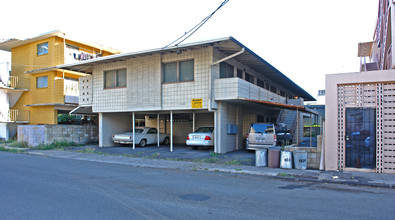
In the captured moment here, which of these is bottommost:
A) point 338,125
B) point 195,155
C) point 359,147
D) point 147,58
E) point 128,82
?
point 195,155

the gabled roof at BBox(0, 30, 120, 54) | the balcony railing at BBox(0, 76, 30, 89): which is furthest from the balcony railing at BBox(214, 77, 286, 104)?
the balcony railing at BBox(0, 76, 30, 89)

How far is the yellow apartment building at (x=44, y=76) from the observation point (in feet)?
79.1

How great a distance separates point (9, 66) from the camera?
26.1 meters

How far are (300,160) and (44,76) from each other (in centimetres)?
2252

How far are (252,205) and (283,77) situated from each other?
18.1m

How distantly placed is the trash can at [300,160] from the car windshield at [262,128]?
372 cm

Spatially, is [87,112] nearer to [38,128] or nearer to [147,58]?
[38,128]

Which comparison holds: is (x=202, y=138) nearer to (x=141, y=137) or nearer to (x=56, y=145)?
(x=141, y=137)

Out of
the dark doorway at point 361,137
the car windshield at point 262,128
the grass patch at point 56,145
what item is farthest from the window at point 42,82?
the dark doorway at point 361,137

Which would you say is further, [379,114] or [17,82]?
[17,82]

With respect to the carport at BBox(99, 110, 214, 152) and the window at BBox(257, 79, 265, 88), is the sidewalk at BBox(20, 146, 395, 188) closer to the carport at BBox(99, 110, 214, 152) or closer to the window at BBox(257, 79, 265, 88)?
the carport at BBox(99, 110, 214, 152)

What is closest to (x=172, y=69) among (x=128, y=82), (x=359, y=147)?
(x=128, y=82)

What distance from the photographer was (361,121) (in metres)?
10.6

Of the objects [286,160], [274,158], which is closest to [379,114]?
[286,160]
